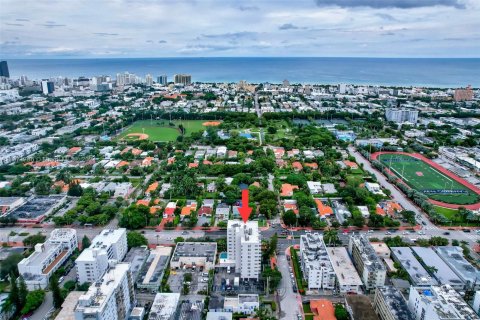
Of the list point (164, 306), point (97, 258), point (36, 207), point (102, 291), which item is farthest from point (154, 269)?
point (36, 207)

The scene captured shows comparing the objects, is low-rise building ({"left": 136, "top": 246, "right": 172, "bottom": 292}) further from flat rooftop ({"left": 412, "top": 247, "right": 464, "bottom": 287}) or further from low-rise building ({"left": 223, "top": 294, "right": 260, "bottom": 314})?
flat rooftop ({"left": 412, "top": 247, "right": 464, "bottom": 287})

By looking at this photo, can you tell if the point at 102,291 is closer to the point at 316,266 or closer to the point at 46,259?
the point at 46,259

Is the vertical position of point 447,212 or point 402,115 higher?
point 402,115

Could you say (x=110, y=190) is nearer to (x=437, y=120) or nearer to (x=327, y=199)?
(x=327, y=199)

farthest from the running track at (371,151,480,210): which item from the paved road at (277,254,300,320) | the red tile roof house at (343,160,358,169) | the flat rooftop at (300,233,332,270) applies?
the paved road at (277,254,300,320)

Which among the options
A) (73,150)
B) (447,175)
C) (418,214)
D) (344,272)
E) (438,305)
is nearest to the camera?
(438,305)

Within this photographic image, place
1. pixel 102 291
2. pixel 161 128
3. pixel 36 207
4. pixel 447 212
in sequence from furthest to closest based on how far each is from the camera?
pixel 161 128, pixel 36 207, pixel 447 212, pixel 102 291

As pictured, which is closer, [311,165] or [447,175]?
[447,175]
